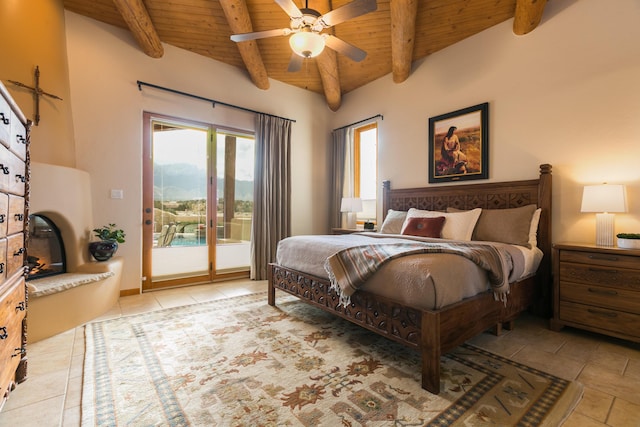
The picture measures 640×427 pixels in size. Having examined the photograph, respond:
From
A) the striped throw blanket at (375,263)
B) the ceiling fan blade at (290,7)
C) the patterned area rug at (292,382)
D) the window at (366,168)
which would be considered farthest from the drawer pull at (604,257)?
the ceiling fan blade at (290,7)

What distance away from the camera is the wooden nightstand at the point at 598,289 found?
217 cm

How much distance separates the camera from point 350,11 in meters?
2.32

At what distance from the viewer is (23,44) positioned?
2.59 meters

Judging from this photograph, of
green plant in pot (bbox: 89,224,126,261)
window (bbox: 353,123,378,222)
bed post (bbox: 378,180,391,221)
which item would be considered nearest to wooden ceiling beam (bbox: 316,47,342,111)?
window (bbox: 353,123,378,222)

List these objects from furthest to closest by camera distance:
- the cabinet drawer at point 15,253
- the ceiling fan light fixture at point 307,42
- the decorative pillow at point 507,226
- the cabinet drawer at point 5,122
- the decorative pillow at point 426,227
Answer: the decorative pillow at point 426,227 < the decorative pillow at point 507,226 < the ceiling fan light fixture at point 307,42 < the cabinet drawer at point 15,253 < the cabinet drawer at point 5,122

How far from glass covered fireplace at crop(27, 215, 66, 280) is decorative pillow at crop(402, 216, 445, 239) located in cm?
369

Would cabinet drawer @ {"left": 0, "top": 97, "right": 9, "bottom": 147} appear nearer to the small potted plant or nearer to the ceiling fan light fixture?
the ceiling fan light fixture

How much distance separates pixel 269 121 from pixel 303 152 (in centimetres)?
84

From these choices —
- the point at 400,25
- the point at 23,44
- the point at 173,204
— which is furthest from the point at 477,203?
the point at 23,44

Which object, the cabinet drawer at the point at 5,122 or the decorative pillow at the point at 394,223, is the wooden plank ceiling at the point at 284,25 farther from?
the cabinet drawer at the point at 5,122

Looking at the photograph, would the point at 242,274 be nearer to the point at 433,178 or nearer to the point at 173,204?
the point at 173,204

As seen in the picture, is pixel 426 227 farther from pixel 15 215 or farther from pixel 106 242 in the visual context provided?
pixel 106 242

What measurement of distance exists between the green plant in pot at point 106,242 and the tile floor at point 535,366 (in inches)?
25.3

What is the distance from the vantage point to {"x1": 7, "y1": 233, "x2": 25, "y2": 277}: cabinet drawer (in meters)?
1.43
